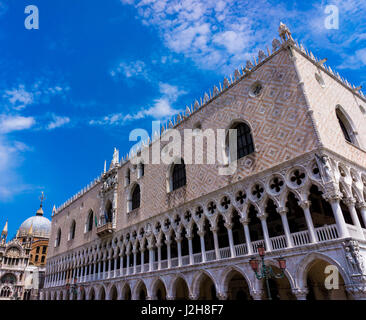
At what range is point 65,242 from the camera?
95.0ft

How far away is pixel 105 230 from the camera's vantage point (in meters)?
21.6

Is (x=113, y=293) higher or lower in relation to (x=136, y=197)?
lower

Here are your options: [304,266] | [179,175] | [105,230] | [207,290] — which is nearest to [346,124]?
[304,266]

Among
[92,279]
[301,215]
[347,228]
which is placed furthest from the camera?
[92,279]

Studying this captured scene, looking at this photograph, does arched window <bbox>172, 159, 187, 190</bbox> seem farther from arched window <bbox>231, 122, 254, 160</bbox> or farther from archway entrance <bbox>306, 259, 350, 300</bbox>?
archway entrance <bbox>306, 259, 350, 300</bbox>

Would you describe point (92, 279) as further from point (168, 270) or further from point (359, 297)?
point (359, 297)

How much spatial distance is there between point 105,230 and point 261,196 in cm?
1387

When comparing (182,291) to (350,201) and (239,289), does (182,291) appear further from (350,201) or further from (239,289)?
(350,201)

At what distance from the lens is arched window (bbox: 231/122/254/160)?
1335cm

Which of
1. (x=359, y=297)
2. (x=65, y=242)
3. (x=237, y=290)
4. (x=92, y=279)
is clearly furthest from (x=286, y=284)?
(x=65, y=242)

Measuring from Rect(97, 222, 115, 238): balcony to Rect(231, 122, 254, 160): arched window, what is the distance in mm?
12304

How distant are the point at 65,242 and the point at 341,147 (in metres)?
26.5

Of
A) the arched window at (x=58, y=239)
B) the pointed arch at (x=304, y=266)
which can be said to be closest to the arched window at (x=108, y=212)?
the arched window at (x=58, y=239)

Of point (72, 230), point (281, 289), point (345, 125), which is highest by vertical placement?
point (72, 230)
